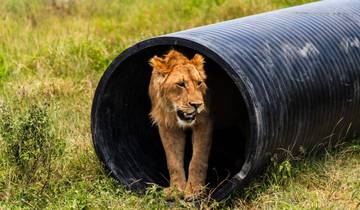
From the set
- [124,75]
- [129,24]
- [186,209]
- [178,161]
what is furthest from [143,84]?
[129,24]

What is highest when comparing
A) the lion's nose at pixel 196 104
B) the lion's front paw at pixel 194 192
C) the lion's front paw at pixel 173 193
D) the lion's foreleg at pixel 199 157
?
the lion's nose at pixel 196 104

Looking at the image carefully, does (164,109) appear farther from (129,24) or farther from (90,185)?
(129,24)

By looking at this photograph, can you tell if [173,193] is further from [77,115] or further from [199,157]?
[77,115]

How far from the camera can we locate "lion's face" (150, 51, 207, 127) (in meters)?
6.01

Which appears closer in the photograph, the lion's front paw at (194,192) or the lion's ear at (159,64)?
the lion's front paw at (194,192)

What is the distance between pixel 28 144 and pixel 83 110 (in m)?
2.02

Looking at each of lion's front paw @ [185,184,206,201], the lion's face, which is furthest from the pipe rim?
the lion's face

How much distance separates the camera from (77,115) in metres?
8.15

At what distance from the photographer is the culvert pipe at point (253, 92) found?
583 cm

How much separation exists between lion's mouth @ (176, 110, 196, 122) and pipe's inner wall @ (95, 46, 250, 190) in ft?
1.78

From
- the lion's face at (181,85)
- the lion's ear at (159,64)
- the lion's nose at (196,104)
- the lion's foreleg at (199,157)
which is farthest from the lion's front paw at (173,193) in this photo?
the lion's ear at (159,64)

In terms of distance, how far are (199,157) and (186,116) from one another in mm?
435

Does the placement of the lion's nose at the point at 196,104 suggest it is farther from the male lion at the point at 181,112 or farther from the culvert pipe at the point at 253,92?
the culvert pipe at the point at 253,92

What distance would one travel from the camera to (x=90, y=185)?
6.43 meters
